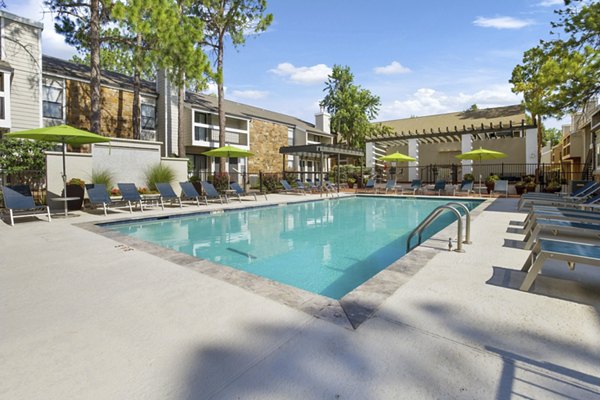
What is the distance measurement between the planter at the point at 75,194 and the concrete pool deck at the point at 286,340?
7525mm

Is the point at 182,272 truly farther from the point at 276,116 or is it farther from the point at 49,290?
the point at 276,116

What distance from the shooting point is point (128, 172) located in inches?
533

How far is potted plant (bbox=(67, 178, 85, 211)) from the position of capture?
34.4 feet

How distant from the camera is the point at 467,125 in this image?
2477 centimetres

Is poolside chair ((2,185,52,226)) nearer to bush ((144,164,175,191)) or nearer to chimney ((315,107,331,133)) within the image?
bush ((144,164,175,191))

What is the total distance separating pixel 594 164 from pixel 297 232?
64.7ft

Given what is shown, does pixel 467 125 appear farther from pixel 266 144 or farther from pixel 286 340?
pixel 286 340

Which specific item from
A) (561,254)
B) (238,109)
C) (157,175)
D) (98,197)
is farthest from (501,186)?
(238,109)

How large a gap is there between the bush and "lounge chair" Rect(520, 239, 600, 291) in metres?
13.4

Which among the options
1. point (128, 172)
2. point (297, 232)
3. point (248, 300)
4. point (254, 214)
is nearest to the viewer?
point (248, 300)

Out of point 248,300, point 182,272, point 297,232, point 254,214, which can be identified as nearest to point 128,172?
point 254,214

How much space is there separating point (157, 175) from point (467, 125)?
22.0 meters

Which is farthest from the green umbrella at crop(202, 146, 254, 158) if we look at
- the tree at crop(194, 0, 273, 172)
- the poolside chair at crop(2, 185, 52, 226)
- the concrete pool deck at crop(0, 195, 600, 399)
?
the concrete pool deck at crop(0, 195, 600, 399)

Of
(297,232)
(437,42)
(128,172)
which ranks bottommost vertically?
(297,232)
